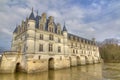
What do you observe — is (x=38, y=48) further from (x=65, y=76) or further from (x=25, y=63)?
(x=65, y=76)

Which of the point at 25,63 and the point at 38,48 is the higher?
the point at 38,48

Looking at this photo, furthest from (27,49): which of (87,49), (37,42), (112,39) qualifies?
(112,39)

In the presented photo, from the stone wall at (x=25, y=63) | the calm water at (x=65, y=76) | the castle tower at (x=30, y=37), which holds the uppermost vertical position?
the castle tower at (x=30, y=37)

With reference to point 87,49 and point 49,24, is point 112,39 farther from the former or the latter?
point 49,24

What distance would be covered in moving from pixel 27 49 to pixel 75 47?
62.3ft

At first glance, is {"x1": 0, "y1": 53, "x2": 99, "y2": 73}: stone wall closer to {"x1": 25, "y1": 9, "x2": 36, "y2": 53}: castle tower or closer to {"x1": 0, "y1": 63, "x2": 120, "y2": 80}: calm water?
{"x1": 25, "y1": 9, "x2": 36, "y2": 53}: castle tower

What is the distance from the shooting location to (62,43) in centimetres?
3003

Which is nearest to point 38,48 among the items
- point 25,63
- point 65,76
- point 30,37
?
point 30,37

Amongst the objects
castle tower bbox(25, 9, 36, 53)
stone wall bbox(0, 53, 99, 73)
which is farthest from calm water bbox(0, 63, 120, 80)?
castle tower bbox(25, 9, 36, 53)

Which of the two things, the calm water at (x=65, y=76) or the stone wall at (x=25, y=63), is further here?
the stone wall at (x=25, y=63)

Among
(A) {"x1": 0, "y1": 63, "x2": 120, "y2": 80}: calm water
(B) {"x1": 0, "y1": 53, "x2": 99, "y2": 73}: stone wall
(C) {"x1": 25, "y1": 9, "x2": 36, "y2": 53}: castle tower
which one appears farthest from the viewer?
(C) {"x1": 25, "y1": 9, "x2": 36, "y2": 53}: castle tower

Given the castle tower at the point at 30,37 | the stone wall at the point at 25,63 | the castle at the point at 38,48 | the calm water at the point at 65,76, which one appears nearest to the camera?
the calm water at the point at 65,76

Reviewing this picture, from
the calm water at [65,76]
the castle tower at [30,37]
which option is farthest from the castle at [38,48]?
the calm water at [65,76]

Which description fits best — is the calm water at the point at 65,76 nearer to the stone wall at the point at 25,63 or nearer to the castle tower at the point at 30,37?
the stone wall at the point at 25,63
